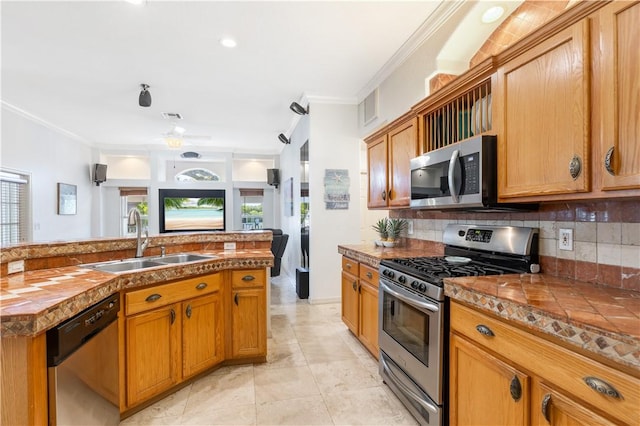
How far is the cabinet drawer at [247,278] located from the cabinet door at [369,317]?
896 mm

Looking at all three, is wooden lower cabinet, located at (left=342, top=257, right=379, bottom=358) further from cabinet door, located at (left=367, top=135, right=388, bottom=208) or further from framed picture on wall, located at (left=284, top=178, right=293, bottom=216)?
framed picture on wall, located at (left=284, top=178, right=293, bottom=216)

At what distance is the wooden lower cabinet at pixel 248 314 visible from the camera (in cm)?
256

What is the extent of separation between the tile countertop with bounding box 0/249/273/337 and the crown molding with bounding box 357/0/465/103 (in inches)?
102

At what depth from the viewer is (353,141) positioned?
4.55 metres

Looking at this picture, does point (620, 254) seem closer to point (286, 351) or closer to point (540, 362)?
point (540, 362)

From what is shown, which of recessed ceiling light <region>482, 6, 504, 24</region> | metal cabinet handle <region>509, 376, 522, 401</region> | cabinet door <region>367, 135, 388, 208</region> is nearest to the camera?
metal cabinet handle <region>509, 376, 522, 401</region>

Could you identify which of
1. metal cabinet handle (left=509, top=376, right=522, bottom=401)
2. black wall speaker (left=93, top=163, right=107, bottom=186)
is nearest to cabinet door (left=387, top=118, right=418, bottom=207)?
metal cabinet handle (left=509, top=376, right=522, bottom=401)

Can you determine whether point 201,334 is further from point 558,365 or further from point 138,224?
point 558,365

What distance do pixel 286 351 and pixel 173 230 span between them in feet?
19.4

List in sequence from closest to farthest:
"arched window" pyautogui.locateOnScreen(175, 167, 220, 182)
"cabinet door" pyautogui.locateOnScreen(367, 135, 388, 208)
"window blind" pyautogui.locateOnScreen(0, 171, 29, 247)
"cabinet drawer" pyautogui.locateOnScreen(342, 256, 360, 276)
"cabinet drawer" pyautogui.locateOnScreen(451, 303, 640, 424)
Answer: "cabinet drawer" pyautogui.locateOnScreen(451, 303, 640, 424) → "cabinet drawer" pyautogui.locateOnScreen(342, 256, 360, 276) → "cabinet door" pyautogui.locateOnScreen(367, 135, 388, 208) → "window blind" pyautogui.locateOnScreen(0, 171, 29, 247) → "arched window" pyautogui.locateOnScreen(175, 167, 220, 182)

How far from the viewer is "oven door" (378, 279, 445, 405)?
1.67 metres

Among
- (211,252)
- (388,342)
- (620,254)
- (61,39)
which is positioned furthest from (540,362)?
(61,39)

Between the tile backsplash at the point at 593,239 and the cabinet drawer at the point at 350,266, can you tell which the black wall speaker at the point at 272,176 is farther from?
the tile backsplash at the point at 593,239

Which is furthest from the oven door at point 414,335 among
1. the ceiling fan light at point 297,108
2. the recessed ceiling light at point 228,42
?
the ceiling fan light at point 297,108
